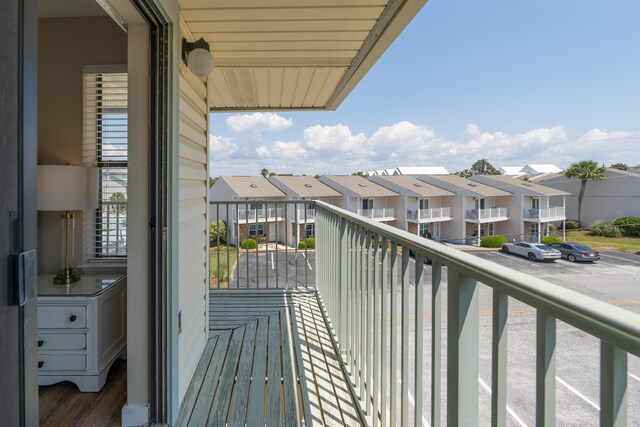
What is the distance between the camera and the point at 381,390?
146 cm

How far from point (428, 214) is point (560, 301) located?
10.8 feet

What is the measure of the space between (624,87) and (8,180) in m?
6.59

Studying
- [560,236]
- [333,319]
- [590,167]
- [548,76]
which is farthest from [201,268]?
[548,76]

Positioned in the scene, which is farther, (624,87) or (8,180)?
(624,87)

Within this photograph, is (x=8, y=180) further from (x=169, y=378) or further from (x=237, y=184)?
(x=237, y=184)

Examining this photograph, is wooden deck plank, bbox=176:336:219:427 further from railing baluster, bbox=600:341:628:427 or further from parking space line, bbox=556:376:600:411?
railing baluster, bbox=600:341:628:427

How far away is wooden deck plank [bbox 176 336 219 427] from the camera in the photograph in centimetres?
176

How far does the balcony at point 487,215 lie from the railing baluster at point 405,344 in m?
2.71

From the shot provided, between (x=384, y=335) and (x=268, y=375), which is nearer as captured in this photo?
(x=384, y=335)

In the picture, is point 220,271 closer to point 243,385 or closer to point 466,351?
point 243,385

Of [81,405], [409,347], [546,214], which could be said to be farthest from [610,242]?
[81,405]

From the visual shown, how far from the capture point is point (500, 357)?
2.32 feet

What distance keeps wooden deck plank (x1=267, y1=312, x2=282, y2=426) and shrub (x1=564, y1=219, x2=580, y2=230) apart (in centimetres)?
280

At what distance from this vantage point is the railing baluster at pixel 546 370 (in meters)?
0.58
